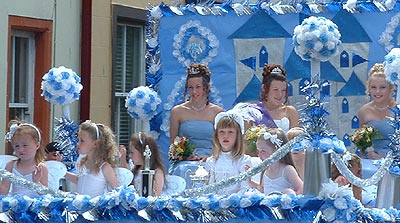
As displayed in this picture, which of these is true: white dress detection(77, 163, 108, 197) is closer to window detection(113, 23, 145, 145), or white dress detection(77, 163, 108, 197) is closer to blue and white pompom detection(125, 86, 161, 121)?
blue and white pompom detection(125, 86, 161, 121)

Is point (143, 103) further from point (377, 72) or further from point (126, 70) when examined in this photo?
point (126, 70)

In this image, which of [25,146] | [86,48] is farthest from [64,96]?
[86,48]

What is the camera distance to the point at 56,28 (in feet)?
41.3

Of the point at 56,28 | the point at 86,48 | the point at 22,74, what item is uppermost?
the point at 56,28

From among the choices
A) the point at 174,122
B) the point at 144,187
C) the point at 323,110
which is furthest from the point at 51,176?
the point at 323,110

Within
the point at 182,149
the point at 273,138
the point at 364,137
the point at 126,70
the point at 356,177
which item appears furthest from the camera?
the point at 126,70

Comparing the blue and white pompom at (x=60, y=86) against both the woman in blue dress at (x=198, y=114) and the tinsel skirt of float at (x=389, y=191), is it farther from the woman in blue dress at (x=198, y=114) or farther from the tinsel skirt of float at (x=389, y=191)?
the tinsel skirt of float at (x=389, y=191)

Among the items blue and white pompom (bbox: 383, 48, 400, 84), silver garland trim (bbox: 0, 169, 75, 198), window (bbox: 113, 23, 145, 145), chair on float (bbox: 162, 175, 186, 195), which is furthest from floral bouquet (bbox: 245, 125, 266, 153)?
window (bbox: 113, 23, 145, 145)

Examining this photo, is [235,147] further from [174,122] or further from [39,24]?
[39,24]

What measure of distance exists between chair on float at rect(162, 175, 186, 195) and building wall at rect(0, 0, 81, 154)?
12.6 feet

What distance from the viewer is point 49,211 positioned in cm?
670

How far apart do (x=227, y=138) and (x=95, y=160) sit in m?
1.02

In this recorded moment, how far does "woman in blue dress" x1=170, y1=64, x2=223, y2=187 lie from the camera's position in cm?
968

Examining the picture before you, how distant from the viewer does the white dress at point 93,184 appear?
8008mm
